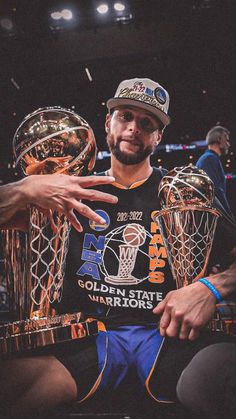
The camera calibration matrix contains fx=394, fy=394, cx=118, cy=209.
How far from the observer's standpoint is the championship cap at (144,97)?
4.48ft

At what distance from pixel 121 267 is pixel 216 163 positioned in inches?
89.5

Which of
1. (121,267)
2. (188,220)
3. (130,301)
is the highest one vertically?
(188,220)

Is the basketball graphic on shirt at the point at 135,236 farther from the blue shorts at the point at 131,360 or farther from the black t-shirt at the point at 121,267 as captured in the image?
the blue shorts at the point at 131,360

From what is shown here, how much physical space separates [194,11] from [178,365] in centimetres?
462

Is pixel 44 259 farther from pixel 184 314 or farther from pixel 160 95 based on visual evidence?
pixel 160 95

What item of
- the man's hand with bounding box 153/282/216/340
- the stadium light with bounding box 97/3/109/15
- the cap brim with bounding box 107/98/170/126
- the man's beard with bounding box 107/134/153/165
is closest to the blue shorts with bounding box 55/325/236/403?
the man's hand with bounding box 153/282/216/340

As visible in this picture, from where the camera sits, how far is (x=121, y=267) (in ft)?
4.07

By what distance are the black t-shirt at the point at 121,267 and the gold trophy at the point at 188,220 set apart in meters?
0.19

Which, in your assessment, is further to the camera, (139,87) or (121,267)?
(139,87)

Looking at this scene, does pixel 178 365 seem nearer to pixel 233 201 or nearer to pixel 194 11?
pixel 194 11

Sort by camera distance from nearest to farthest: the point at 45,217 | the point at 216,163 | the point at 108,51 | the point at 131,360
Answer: the point at 45,217 → the point at 131,360 → the point at 216,163 → the point at 108,51

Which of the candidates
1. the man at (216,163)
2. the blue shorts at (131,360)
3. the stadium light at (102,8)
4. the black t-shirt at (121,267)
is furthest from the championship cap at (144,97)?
the stadium light at (102,8)

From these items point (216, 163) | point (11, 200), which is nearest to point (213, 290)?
point (11, 200)

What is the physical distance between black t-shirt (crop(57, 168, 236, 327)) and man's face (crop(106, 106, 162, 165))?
21 cm
